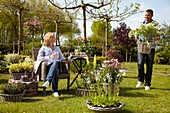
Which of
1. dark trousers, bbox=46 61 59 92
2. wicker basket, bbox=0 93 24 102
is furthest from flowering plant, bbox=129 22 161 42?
wicker basket, bbox=0 93 24 102

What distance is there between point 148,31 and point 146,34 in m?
0.11

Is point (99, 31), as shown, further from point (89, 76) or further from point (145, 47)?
point (89, 76)

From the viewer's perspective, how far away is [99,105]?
3973mm

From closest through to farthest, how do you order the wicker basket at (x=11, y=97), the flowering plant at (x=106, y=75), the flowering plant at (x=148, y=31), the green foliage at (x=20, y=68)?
1. the wicker basket at (x=11, y=97)
2. the flowering plant at (x=106, y=75)
3. the flowering plant at (x=148, y=31)
4. the green foliage at (x=20, y=68)

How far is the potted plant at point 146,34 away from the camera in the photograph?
19.7 feet

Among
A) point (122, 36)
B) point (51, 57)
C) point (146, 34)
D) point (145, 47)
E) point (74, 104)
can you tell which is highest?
point (122, 36)

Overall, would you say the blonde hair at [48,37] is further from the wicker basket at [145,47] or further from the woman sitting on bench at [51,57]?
the wicker basket at [145,47]

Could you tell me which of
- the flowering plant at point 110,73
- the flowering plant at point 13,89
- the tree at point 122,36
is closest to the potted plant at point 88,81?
the flowering plant at point 110,73

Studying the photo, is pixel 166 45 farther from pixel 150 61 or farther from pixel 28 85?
pixel 28 85

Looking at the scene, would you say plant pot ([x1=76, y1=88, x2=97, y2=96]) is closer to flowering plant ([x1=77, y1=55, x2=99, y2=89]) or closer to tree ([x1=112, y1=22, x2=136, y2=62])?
flowering plant ([x1=77, y1=55, x2=99, y2=89])

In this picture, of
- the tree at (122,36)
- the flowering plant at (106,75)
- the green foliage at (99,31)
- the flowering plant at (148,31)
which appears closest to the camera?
the flowering plant at (106,75)

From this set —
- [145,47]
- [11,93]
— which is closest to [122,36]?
[145,47]

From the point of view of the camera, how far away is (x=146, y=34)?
6113 millimetres

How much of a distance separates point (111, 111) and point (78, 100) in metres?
1.06
